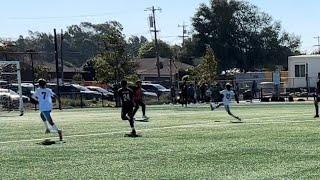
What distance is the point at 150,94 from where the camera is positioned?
57625 millimetres

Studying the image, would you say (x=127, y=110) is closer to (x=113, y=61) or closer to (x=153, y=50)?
(x=113, y=61)

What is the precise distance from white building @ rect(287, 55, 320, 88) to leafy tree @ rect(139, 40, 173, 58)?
5918cm

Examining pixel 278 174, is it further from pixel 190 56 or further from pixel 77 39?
pixel 77 39

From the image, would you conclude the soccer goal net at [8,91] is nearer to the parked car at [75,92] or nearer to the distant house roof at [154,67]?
the parked car at [75,92]

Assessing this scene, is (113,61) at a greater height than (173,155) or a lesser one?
greater

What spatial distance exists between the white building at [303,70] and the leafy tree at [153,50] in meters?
59.2

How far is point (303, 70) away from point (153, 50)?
211 feet

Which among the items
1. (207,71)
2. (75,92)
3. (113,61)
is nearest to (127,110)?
(113,61)

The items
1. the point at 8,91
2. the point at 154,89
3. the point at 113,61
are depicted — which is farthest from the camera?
the point at 154,89

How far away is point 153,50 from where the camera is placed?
124 metres

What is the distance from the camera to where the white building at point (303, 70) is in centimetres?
5988

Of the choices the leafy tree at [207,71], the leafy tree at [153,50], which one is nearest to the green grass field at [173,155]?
the leafy tree at [207,71]

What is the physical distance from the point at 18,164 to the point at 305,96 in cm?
4203

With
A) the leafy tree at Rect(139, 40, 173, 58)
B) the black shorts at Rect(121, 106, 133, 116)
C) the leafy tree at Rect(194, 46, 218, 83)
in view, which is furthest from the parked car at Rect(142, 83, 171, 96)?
the leafy tree at Rect(139, 40, 173, 58)
